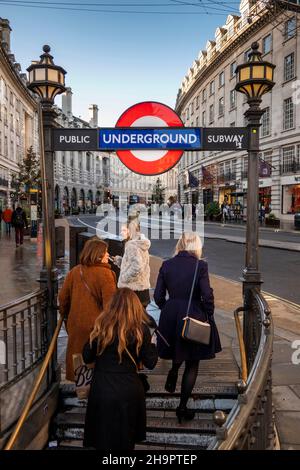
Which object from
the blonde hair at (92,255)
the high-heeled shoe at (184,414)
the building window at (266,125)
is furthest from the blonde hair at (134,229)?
the building window at (266,125)

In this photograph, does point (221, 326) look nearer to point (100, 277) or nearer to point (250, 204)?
point (250, 204)

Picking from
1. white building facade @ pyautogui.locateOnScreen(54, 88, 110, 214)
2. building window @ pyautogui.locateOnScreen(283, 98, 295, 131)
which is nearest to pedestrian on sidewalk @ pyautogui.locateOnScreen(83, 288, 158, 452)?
building window @ pyautogui.locateOnScreen(283, 98, 295, 131)

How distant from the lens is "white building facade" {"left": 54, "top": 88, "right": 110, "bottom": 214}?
8106 cm

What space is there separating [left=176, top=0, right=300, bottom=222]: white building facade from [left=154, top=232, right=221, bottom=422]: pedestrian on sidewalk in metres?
29.2

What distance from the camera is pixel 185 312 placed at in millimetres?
4203

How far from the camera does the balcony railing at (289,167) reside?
3657cm

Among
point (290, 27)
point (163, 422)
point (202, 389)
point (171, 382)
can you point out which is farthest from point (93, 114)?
point (163, 422)

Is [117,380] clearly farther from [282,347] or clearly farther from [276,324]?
[276,324]

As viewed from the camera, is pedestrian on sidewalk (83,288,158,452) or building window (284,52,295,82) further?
building window (284,52,295,82)

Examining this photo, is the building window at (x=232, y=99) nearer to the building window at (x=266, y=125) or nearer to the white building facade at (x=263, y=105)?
the white building facade at (x=263, y=105)

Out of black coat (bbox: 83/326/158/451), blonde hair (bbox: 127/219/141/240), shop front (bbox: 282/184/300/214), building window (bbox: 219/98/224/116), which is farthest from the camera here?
building window (bbox: 219/98/224/116)

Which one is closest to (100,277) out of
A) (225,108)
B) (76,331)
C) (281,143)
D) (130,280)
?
(76,331)

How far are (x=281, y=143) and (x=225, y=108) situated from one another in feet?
46.0

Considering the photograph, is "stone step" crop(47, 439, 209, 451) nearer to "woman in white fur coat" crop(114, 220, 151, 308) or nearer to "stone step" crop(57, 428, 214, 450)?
"stone step" crop(57, 428, 214, 450)
